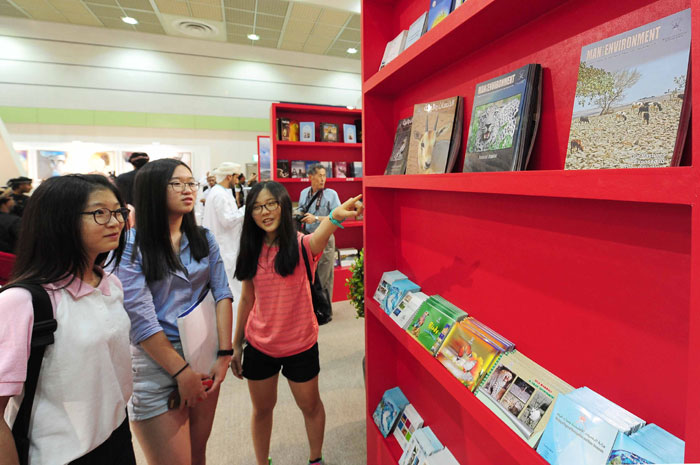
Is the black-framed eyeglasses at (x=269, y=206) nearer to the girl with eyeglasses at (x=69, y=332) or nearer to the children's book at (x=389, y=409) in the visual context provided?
the girl with eyeglasses at (x=69, y=332)

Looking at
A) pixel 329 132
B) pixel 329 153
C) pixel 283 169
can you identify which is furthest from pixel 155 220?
pixel 329 153

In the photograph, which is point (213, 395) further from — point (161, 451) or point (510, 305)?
point (510, 305)

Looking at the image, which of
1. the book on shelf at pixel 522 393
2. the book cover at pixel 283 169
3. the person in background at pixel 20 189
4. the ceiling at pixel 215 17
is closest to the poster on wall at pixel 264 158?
the book cover at pixel 283 169

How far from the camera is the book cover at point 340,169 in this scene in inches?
210

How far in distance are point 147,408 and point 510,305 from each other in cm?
138

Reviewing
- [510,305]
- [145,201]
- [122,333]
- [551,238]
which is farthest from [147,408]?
[551,238]

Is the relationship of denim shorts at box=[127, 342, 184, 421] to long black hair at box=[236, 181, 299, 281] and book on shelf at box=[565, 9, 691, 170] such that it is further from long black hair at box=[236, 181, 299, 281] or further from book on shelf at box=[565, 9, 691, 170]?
book on shelf at box=[565, 9, 691, 170]

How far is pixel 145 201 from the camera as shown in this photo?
1438 mm

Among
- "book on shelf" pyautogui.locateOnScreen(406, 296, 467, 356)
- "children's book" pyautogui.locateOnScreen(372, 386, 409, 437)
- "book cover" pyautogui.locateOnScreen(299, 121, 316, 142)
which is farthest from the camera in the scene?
"book cover" pyautogui.locateOnScreen(299, 121, 316, 142)

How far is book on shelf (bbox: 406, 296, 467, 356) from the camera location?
3.89ft

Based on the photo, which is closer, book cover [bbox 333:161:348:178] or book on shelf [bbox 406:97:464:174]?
book on shelf [bbox 406:97:464:174]

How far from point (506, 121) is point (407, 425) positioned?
135 cm

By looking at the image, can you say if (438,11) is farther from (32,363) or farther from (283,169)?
(283,169)

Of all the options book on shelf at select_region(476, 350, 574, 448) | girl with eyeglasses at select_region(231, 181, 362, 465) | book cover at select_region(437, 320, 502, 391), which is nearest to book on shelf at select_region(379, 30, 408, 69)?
girl with eyeglasses at select_region(231, 181, 362, 465)
